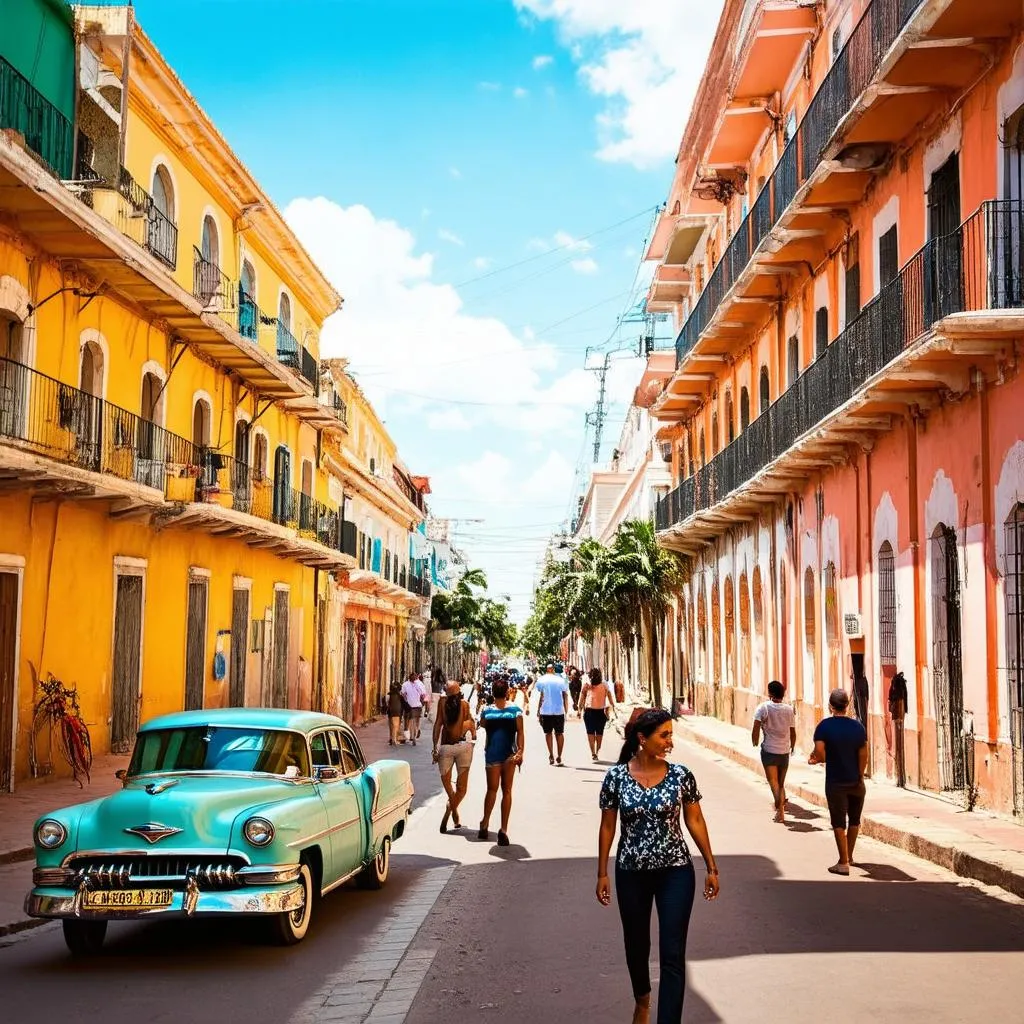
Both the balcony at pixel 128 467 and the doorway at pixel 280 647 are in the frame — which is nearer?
the balcony at pixel 128 467

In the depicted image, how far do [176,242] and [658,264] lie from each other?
1935cm

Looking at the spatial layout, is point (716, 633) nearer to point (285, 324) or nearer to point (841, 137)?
point (285, 324)

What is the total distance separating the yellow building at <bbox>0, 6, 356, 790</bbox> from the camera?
16.9 m

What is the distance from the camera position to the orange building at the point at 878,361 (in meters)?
14.3

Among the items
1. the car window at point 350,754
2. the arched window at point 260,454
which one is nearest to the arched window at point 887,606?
the car window at point 350,754

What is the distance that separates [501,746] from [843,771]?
3.43 m

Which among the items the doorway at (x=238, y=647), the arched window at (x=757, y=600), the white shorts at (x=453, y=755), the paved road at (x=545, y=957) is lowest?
the paved road at (x=545, y=957)

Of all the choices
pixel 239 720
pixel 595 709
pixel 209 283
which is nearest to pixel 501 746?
pixel 239 720

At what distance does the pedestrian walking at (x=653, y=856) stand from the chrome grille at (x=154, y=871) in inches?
97.9

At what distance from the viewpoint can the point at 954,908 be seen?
9.75 m

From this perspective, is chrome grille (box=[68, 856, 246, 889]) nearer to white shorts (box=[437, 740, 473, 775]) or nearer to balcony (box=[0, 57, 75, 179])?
white shorts (box=[437, 740, 473, 775])

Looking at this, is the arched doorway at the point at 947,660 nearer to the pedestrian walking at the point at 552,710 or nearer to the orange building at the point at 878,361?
the orange building at the point at 878,361

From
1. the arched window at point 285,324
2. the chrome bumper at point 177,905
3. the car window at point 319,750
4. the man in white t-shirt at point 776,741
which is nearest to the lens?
the chrome bumper at point 177,905

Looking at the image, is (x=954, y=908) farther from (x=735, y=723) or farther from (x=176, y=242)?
(x=735, y=723)
